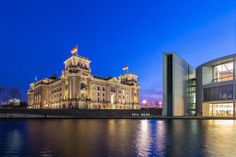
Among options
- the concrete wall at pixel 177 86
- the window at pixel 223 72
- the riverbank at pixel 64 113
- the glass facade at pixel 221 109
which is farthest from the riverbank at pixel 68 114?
the window at pixel 223 72

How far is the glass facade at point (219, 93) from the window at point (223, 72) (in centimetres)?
437

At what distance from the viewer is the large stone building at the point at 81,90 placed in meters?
154

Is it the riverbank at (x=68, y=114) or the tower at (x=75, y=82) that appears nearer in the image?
the riverbank at (x=68, y=114)

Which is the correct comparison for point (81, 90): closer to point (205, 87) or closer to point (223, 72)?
point (205, 87)

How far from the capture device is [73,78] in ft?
507

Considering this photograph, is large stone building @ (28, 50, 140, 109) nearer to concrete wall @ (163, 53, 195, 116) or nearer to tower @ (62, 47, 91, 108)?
tower @ (62, 47, 91, 108)

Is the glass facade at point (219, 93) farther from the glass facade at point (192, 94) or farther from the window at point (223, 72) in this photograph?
the glass facade at point (192, 94)

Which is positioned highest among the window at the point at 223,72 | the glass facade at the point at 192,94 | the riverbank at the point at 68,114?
the window at the point at 223,72

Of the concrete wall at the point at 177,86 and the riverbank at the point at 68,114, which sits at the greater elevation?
the concrete wall at the point at 177,86

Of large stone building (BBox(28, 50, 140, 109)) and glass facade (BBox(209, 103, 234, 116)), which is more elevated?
large stone building (BBox(28, 50, 140, 109))

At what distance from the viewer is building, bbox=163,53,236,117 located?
96.4m

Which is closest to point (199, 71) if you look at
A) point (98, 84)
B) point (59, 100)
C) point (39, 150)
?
point (98, 84)

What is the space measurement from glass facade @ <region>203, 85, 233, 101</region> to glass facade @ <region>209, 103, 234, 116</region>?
315cm

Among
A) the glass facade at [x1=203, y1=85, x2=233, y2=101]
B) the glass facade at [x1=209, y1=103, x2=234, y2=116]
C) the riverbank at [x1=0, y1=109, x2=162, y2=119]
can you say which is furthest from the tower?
the glass facade at [x1=209, y1=103, x2=234, y2=116]
